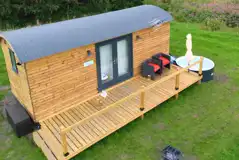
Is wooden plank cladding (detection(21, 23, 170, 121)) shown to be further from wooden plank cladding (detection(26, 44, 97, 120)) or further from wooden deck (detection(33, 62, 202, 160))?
wooden deck (detection(33, 62, 202, 160))

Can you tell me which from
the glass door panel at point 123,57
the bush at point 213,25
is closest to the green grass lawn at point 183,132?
the glass door panel at point 123,57

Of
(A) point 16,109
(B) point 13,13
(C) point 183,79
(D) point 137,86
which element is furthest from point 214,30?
(B) point 13,13

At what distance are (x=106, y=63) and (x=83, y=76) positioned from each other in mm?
1236

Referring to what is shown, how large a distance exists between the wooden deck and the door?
1.25 feet

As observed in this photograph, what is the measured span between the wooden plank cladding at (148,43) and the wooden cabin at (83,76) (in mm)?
45

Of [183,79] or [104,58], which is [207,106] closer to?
[183,79]

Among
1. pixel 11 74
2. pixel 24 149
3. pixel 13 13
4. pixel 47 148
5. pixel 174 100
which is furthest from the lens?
pixel 13 13

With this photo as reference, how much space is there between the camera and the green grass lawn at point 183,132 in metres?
Answer: 8.91

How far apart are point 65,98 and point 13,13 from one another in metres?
20.9

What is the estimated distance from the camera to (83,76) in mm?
10422

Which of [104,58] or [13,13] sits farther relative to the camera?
[13,13]

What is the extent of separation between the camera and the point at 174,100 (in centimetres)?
1159

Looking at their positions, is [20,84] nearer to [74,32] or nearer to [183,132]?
[74,32]

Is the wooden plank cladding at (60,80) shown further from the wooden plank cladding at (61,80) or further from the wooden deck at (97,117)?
the wooden deck at (97,117)
